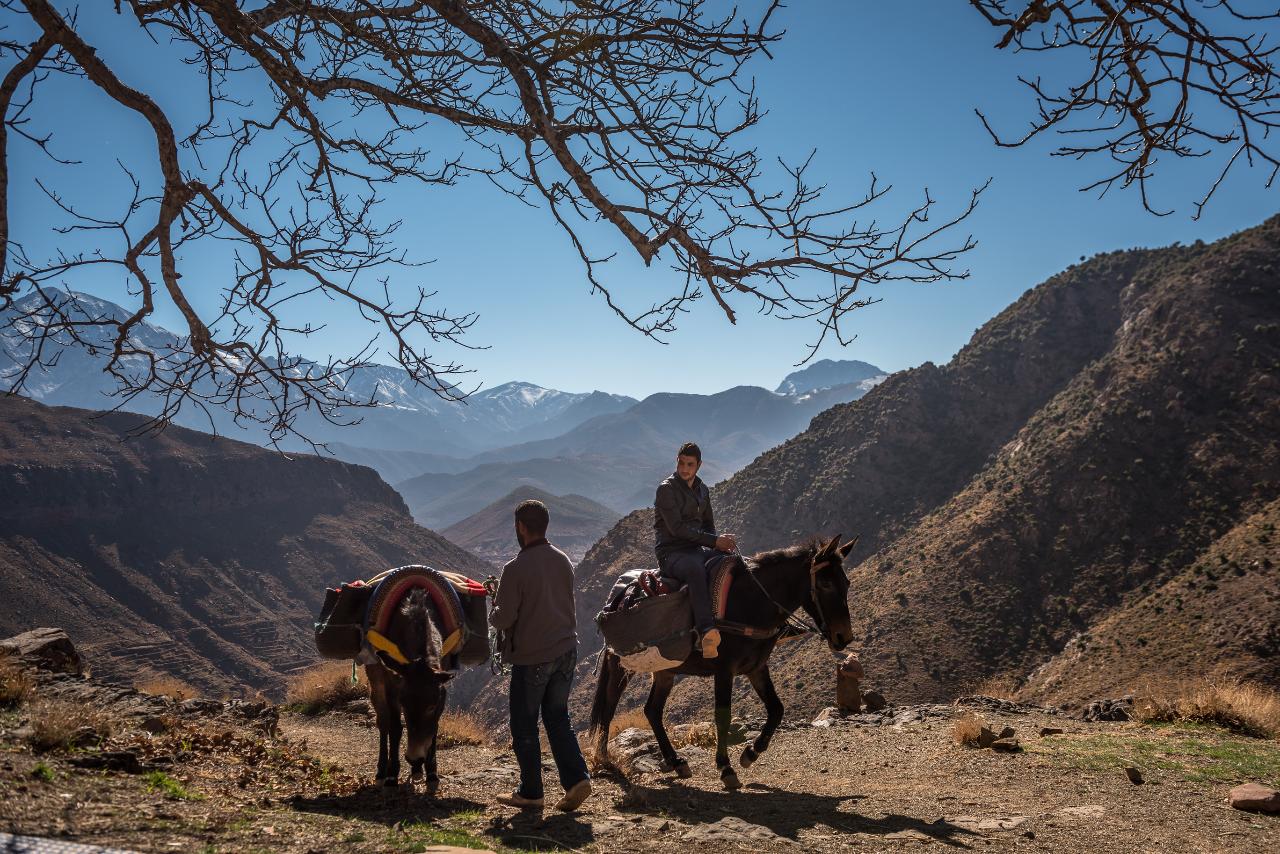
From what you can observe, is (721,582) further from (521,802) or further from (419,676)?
(419,676)

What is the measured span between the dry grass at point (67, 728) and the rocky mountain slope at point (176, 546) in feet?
167

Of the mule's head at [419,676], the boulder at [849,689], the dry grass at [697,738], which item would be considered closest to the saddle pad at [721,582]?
the mule's head at [419,676]

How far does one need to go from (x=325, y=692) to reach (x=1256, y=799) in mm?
14035

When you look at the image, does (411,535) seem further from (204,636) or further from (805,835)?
(805,835)

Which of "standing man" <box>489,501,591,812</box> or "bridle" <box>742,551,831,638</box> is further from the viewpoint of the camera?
"bridle" <box>742,551,831,638</box>

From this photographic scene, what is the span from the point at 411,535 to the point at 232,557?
83.6 ft

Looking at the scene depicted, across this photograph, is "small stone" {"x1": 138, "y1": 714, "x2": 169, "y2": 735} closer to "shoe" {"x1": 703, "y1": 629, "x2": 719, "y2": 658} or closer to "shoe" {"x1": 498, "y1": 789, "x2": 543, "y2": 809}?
"shoe" {"x1": 498, "y1": 789, "x2": 543, "y2": 809}

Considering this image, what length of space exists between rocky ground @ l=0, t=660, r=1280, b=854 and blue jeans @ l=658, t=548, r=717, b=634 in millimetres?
1543

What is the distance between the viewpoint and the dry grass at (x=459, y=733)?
11914 millimetres

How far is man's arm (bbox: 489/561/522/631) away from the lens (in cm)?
625

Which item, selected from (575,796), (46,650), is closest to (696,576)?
(575,796)

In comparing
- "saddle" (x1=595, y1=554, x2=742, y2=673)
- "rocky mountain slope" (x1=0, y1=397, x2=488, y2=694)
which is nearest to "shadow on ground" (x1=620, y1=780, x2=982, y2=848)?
"saddle" (x1=595, y1=554, x2=742, y2=673)

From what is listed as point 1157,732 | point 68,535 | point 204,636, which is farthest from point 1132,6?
point 68,535

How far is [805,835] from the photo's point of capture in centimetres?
563
